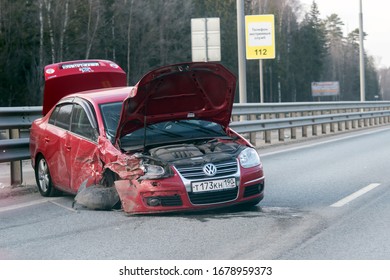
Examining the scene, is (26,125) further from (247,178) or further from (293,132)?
(293,132)

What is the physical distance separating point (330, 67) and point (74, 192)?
12759 centimetres

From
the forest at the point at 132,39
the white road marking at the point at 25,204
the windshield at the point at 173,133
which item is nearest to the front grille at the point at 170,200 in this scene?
the windshield at the point at 173,133

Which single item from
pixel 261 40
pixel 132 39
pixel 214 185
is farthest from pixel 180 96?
pixel 132 39

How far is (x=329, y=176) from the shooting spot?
10953 millimetres

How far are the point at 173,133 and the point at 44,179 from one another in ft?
6.39

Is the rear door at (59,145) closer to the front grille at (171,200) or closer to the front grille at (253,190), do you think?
the front grille at (171,200)

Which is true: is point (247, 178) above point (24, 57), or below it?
below

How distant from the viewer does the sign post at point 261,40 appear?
30.1 meters

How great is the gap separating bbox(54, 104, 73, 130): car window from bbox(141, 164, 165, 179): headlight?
1886 millimetres

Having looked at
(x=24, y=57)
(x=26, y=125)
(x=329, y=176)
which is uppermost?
(x=24, y=57)

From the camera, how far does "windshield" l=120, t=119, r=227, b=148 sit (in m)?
7.88

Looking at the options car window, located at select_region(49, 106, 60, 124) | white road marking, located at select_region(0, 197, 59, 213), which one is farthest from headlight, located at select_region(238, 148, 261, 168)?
car window, located at select_region(49, 106, 60, 124)

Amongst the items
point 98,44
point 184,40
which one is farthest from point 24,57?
point 184,40

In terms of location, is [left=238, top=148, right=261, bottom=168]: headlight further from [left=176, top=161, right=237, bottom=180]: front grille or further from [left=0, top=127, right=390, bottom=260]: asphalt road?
[left=0, top=127, right=390, bottom=260]: asphalt road
